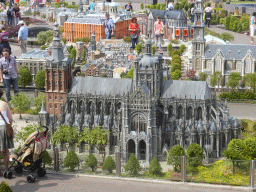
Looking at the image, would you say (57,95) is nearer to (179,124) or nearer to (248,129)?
(179,124)

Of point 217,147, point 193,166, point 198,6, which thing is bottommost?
point 217,147

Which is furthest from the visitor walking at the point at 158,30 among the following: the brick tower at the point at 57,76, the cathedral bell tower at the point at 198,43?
the brick tower at the point at 57,76

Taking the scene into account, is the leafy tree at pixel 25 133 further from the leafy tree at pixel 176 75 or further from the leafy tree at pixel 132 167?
the leafy tree at pixel 176 75

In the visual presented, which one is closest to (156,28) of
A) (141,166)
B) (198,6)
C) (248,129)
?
(198,6)

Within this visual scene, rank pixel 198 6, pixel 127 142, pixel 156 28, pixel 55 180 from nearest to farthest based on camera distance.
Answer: pixel 55 180 < pixel 127 142 < pixel 198 6 < pixel 156 28

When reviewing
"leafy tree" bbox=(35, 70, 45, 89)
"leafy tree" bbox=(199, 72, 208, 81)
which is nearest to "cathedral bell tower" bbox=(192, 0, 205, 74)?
"leafy tree" bbox=(199, 72, 208, 81)

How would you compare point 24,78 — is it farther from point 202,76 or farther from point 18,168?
point 18,168

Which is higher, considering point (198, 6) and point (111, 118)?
point (198, 6)

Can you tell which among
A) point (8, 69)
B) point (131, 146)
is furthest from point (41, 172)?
point (8, 69)
